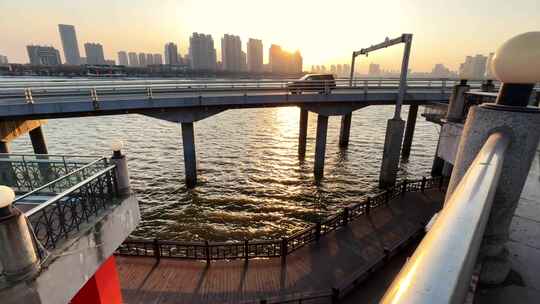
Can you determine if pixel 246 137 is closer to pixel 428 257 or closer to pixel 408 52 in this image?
pixel 408 52

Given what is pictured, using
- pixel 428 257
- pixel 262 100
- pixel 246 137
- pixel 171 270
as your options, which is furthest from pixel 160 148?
pixel 428 257

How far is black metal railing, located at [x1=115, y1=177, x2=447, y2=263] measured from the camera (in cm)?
968

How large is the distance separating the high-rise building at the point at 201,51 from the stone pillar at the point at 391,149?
12412 centimetres

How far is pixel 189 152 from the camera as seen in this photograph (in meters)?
17.5

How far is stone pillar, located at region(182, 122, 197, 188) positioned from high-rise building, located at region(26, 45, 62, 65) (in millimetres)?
154553

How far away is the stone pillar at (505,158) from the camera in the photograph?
7.82ft

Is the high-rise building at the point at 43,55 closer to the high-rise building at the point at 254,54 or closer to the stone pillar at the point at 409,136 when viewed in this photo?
the high-rise building at the point at 254,54

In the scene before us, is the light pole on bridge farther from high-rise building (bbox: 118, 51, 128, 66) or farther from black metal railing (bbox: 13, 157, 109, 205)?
high-rise building (bbox: 118, 51, 128, 66)

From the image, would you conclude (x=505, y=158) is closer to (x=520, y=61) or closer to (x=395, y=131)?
(x=520, y=61)

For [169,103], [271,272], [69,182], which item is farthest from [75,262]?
[169,103]

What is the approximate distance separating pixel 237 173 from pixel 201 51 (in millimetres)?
126203

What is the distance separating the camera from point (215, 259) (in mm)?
9820

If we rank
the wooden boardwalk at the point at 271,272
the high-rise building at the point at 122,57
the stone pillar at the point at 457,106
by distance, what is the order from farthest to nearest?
the high-rise building at the point at 122,57 → the wooden boardwalk at the point at 271,272 → the stone pillar at the point at 457,106

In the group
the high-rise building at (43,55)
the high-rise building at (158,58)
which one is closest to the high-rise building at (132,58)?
the high-rise building at (158,58)
